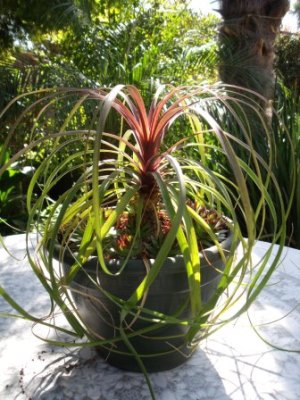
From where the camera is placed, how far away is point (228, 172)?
174 centimetres

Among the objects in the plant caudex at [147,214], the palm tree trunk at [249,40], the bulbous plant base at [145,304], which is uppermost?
the palm tree trunk at [249,40]

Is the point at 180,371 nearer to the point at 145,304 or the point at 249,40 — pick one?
the point at 145,304

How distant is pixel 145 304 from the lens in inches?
21.3

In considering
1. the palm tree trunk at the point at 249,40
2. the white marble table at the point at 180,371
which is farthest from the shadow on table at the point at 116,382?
the palm tree trunk at the point at 249,40

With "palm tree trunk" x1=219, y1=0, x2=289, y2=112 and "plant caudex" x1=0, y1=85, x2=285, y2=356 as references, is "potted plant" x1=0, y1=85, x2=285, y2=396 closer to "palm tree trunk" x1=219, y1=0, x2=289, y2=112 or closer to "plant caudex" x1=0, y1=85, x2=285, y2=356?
"plant caudex" x1=0, y1=85, x2=285, y2=356

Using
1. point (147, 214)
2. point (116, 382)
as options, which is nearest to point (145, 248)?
point (147, 214)

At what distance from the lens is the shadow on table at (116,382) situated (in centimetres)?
55

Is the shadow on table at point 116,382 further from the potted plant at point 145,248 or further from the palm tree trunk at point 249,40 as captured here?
the palm tree trunk at point 249,40

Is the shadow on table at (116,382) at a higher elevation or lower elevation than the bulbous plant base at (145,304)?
lower

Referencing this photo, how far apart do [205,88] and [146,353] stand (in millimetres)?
351

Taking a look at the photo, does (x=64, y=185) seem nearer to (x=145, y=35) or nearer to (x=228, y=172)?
(x=228, y=172)

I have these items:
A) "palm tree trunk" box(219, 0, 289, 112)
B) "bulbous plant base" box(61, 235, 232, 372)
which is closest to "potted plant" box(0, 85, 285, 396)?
"bulbous plant base" box(61, 235, 232, 372)

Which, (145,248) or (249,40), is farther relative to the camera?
(249,40)

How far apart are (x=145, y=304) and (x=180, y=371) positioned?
129 millimetres
